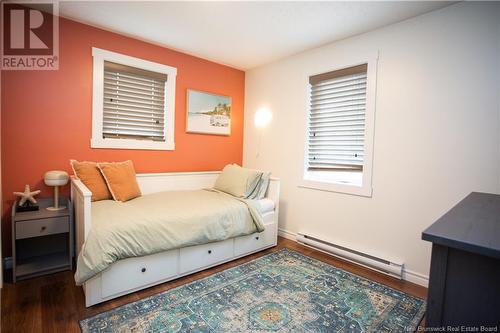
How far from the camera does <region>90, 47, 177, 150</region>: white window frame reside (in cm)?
270

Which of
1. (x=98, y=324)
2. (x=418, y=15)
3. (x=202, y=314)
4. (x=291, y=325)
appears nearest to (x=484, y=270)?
(x=291, y=325)

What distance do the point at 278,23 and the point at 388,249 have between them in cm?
242

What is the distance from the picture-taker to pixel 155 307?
1836 mm

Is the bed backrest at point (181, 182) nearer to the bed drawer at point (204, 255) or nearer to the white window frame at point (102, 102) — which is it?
the white window frame at point (102, 102)

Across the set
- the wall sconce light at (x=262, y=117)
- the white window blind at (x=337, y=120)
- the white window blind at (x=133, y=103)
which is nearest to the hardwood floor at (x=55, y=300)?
the white window blind at (x=337, y=120)

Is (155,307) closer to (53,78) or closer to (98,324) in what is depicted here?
(98,324)

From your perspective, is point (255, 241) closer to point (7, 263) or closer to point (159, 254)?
point (159, 254)

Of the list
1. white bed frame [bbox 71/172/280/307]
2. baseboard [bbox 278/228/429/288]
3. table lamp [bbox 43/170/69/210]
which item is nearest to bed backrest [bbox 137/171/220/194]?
white bed frame [bbox 71/172/280/307]

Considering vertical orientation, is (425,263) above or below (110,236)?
below

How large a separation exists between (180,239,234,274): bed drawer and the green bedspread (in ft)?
0.36

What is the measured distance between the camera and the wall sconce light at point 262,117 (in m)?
3.65

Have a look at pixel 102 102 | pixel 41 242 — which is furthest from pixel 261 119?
pixel 41 242

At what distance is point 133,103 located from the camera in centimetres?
299

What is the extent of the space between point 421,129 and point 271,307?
1.96 meters
